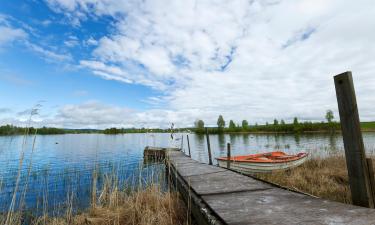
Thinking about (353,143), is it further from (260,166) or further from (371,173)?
(260,166)

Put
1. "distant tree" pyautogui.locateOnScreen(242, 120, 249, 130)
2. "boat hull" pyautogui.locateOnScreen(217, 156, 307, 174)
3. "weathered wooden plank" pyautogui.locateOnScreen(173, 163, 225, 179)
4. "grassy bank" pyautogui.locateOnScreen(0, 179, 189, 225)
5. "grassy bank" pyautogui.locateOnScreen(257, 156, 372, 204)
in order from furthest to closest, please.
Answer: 1. "distant tree" pyautogui.locateOnScreen(242, 120, 249, 130)
2. "boat hull" pyautogui.locateOnScreen(217, 156, 307, 174)
3. "weathered wooden plank" pyautogui.locateOnScreen(173, 163, 225, 179)
4. "grassy bank" pyautogui.locateOnScreen(257, 156, 372, 204)
5. "grassy bank" pyautogui.locateOnScreen(0, 179, 189, 225)

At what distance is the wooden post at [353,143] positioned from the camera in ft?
9.20

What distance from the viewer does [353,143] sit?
9.41 feet

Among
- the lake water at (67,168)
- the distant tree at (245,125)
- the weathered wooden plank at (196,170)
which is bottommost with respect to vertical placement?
the lake water at (67,168)

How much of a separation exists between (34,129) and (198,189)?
3317 millimetres

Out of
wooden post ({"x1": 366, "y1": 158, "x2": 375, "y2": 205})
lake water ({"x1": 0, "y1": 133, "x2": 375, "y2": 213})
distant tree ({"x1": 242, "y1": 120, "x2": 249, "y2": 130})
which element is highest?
distant tree ({"x1": 242, "y1": 120, "x2": 249, "y2": 130})

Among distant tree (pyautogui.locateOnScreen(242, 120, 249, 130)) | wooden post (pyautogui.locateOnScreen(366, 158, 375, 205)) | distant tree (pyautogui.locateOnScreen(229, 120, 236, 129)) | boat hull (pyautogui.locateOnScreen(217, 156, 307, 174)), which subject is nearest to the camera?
wooden post (pyautogui.locateOnScreen(366, 158, 375, 205))

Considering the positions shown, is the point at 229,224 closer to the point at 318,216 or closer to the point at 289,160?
the point at 318,216

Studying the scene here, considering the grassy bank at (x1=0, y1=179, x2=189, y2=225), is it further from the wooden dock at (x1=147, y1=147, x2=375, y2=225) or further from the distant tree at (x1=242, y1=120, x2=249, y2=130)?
the distant tree at (x1=242, y1=120, x2=249, y2=130)

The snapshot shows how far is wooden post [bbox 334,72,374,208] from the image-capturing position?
9.20ft

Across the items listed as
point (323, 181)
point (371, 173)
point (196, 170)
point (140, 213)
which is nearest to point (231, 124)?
point (323, 181)

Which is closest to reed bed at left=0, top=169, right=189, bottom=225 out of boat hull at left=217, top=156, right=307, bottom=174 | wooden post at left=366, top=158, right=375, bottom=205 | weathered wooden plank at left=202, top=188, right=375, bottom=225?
weathered wooden plank at left=202, top=188, right=375, bottom=225

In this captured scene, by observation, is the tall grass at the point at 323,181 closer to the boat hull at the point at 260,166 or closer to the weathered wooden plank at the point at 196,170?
the boat hull at the point at 260,166

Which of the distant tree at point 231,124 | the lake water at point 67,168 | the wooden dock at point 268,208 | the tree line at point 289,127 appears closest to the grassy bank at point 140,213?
the lake water at point 67,168
